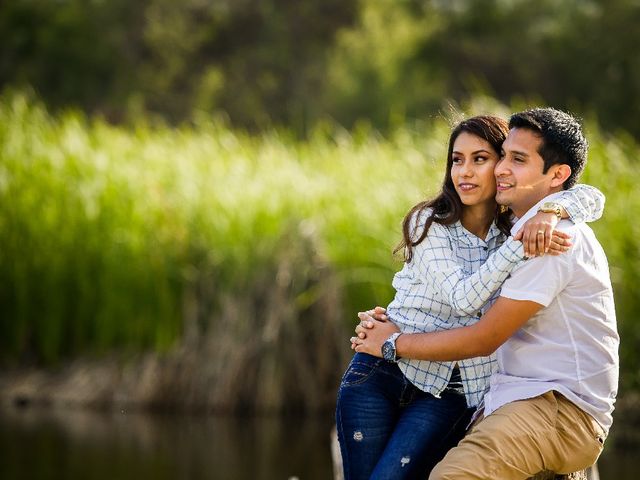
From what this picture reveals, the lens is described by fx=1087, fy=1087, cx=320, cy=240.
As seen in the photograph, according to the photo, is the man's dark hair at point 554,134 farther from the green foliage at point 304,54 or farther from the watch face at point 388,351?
the green foliage at point 304,54

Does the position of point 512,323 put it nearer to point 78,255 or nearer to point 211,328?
point 211,328

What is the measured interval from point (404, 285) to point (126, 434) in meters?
4.31

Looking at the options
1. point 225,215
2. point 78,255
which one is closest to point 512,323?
point 225,215

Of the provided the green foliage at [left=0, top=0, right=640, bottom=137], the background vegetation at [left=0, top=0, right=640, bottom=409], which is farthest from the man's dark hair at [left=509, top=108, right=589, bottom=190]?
the green foliage at [left=0, top=0, right=640, bottom=137]

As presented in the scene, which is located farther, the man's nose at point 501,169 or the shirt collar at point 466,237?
the shirt collar at point 466,237

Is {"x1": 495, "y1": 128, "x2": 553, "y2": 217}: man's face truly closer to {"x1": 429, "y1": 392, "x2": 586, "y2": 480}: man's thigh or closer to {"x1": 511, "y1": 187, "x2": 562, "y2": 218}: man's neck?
{"x1": 511, "y1": 187, "x2": 562, "y2": 218}: man's neck

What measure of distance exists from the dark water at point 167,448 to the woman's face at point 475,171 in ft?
11.1

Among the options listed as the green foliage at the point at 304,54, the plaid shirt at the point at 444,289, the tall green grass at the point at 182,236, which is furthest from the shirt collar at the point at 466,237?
the green foliage at the point at 304,54

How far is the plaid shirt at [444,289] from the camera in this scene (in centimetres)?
255

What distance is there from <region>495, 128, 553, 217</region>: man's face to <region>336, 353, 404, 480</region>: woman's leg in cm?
53

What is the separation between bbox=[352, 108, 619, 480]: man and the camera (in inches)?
94.2

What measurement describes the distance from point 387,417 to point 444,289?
15.8 inches

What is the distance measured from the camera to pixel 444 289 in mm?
2555

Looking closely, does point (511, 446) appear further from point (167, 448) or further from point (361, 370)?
point (167, 448)
